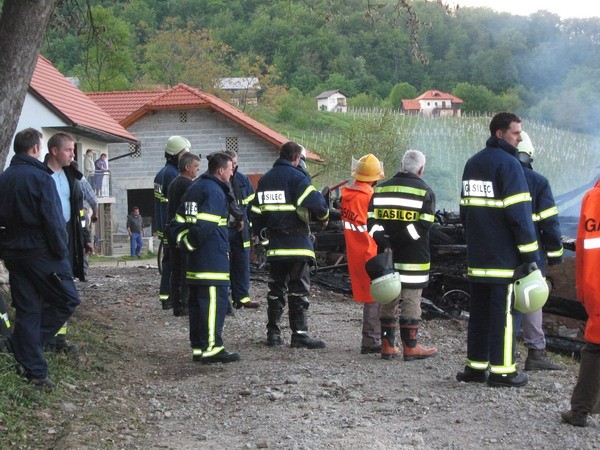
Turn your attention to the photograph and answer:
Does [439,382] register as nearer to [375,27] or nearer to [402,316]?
[402,316]

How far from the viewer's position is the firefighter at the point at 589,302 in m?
6.41

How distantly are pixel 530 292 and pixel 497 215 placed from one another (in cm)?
66

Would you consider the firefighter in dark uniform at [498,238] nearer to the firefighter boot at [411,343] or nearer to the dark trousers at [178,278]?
the firefighter boot at [411,343]

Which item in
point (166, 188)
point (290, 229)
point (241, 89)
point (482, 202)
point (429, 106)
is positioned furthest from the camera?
point (241, 89)

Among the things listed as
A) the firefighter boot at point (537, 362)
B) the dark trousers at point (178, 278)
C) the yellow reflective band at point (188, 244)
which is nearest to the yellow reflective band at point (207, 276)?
the yellow reflective band at point (188, 244)

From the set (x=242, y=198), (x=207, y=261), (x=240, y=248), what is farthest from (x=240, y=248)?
(x=207, y=261)

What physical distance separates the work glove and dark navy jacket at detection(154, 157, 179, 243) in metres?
5.84

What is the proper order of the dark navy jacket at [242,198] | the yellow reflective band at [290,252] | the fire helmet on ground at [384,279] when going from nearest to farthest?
the fire helmet on ground at [384,279] < the yellow reflective band at [290,252] < the dark navy jacket at [242,198]

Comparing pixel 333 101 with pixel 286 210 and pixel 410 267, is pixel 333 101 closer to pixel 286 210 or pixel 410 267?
pixel 286 210

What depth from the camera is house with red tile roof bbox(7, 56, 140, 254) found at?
3569 cm

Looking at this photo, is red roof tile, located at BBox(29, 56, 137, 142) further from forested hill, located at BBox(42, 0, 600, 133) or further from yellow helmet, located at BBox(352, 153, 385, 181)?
yellow helmet, located at BBox(352, 153, 385, 181)

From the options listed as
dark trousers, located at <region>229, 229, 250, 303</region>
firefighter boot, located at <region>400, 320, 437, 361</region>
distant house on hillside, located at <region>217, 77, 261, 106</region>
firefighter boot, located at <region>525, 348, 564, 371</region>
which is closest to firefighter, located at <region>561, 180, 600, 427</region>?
firefighter boot, located at <region>525, 348, 564, 371</region>

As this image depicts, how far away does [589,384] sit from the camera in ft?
21.4

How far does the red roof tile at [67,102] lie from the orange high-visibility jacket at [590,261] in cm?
3071
